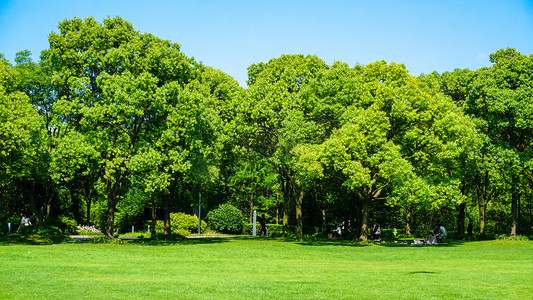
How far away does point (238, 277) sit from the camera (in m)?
15.7

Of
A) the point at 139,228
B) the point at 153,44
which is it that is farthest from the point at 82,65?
the point at 139,228

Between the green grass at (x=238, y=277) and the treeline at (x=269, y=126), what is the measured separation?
891 cm

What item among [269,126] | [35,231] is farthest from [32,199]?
[269,126]

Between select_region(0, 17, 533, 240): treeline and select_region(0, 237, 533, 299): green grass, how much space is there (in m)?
8.91

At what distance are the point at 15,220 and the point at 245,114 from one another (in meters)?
22.4

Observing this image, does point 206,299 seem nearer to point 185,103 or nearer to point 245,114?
point 185,103

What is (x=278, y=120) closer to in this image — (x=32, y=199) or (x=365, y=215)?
(x=365, y=215)

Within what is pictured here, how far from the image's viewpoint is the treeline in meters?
31.8

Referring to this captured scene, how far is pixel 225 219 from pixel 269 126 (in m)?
16.2

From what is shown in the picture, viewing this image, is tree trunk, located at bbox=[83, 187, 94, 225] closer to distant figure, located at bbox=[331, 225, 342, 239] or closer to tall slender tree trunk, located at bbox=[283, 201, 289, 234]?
tall slender tree trunk, located at bbox=[283, 201, 289, 234]

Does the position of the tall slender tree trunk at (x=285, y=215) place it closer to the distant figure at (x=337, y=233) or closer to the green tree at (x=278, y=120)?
the green tree at (x=278, y=120)

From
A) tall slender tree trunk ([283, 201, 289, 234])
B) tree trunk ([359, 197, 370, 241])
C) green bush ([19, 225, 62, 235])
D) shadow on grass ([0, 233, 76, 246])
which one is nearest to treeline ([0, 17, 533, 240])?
tree trunk ([359, 197, 370, 241])

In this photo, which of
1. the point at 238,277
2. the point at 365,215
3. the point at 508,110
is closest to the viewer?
the point at 238,277

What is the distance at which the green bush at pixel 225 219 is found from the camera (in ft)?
170
